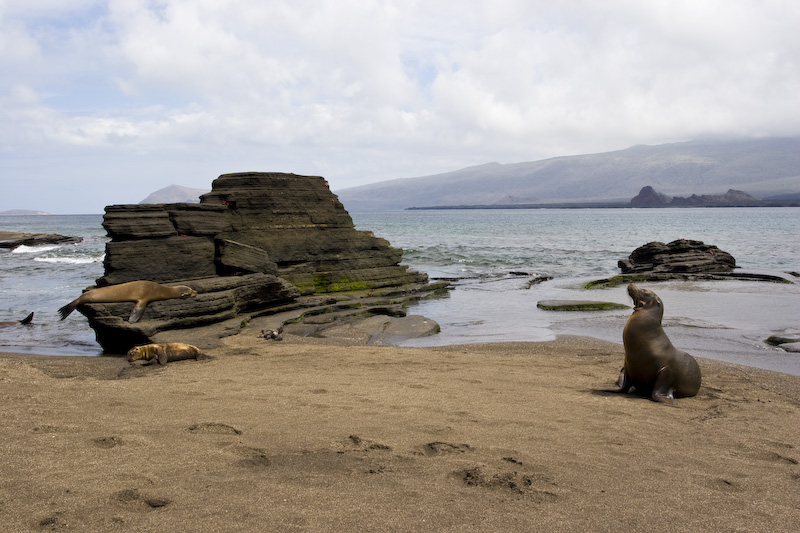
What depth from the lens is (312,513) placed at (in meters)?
3.58

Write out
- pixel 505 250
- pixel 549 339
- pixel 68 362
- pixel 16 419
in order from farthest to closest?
pixel 505 250 → pixel 549 339 → pixel 68 362 → pixel 16 419

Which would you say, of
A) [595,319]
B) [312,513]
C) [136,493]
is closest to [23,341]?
[136,493]

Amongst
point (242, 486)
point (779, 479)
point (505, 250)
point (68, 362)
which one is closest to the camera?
point (242, 486)

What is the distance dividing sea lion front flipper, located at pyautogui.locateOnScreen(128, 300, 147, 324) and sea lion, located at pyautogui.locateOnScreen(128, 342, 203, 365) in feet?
3.64

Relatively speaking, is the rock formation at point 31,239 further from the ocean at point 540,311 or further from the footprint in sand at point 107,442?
the footprint in sand at point 107,442

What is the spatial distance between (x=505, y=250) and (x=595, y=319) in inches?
1118

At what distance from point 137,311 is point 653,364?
27.3 feet

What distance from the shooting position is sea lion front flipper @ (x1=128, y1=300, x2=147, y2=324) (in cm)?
1054

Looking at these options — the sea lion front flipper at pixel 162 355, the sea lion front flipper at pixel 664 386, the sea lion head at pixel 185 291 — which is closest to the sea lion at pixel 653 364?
the sea lion front flipper at pixel 664 386

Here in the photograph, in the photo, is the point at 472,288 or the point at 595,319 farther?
the point at 472,288

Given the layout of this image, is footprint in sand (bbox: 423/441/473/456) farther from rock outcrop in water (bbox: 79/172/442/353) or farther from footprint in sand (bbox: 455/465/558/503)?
rock outcrop in water (bbox: 79/172/442/353)

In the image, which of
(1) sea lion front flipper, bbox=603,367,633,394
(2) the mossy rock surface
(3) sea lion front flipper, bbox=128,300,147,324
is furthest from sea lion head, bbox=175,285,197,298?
(2) the mossy rock surface

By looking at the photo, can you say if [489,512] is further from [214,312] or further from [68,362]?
[214,312]

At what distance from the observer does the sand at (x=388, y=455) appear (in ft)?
11.9
